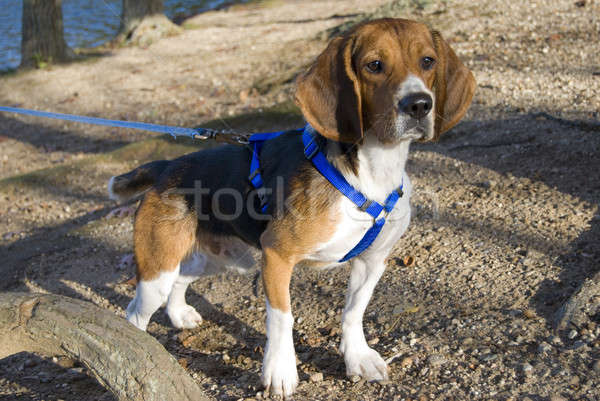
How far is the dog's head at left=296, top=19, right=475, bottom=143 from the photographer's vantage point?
2969mm

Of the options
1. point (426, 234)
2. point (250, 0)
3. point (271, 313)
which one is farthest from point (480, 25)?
point (250, 0)

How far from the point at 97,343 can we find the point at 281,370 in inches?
43.1

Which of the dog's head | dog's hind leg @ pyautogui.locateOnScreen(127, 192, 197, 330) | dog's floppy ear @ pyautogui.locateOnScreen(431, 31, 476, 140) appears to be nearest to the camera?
the dog's head


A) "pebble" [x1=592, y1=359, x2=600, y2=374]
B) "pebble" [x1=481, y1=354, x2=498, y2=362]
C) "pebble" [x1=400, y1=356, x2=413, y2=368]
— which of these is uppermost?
Answer: "pebble" [x1=592, y1=359, x2=600, y2=374]

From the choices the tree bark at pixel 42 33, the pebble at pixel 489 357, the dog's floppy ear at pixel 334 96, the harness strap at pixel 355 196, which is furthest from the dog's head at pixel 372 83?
the tree bark at pixel 42 33

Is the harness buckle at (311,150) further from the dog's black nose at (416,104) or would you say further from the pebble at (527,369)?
the pebble at (527,369)

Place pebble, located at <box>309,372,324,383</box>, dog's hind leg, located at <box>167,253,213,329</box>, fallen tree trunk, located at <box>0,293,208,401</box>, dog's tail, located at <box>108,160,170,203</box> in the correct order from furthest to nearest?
dog's hind leg, located at <box>167,253,213,329</box>, dog's tail, located at <box>108,160,170,203</box>, pebble, located at <box>309,372,324,383</box>, fallen tree trunk, located at <box>0,293,208,401</box>

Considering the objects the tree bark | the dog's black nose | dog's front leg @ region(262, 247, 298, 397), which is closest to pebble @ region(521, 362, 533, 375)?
dog's front leg @ region(262, 247, 298, 397)

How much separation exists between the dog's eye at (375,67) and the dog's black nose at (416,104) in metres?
0.26

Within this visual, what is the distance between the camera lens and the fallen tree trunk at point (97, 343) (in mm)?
2555

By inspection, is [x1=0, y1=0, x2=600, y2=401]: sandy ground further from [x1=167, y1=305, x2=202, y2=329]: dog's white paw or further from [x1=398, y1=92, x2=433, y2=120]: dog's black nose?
[x1=398, y1=92, x2=433, y2=120]: dog's black nose

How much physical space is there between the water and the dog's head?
1213 cm

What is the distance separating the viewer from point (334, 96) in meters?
3.09

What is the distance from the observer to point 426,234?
4863 mm
